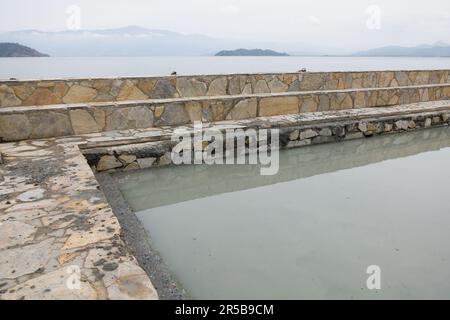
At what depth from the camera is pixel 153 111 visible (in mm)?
5938

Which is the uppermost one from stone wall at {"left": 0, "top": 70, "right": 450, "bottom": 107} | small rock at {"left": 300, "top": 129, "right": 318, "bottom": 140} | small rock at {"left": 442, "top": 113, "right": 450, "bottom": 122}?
stone wall at {"left": 0, "top": 70, "right": 450, "bottom": 107}

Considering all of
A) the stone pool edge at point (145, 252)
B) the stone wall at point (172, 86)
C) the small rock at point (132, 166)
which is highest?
the stone wall at point (172, 86)

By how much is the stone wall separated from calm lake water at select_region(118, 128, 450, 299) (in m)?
2.80

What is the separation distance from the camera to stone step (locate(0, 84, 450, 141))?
5180 millimetres

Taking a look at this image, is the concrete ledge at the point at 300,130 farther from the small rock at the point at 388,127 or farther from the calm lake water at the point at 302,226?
the calm lake water at the point at 302,226

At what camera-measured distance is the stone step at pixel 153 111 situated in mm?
5180

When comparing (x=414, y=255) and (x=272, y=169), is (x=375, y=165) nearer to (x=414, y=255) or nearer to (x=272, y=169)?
(x=272, y=169)

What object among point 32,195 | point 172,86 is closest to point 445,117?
point 172,86

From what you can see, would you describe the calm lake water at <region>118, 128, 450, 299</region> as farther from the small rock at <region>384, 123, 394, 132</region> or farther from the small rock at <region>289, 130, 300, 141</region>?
the small rock at <region>384, 123, 394, 132</region>

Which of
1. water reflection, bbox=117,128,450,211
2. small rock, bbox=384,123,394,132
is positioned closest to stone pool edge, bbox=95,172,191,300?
water reflection, bbox=117,128,450,211

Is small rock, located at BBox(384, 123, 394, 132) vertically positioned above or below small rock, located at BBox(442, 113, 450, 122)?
below

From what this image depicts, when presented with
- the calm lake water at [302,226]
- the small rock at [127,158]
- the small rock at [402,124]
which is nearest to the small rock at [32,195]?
the calm lake water at [302,226]

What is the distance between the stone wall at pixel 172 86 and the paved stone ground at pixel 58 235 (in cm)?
216
